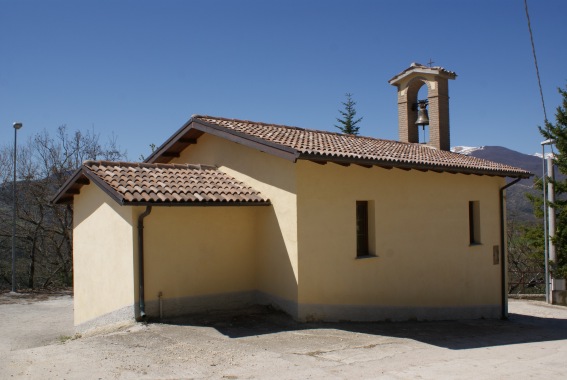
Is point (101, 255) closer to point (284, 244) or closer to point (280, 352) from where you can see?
point (284, 244)

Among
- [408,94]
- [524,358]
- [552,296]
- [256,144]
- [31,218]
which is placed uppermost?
[408,94]

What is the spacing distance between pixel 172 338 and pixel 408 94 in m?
10.9

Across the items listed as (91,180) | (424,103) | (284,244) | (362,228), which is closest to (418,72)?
(424,103)

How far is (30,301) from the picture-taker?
54.7ft

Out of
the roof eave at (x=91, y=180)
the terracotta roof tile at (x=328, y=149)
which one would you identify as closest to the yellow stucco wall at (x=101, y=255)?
the roof eave at (x=91, y=180)

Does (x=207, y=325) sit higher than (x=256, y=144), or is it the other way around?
(x=256, y=144)

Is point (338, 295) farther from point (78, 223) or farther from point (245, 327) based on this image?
point (78, 223)

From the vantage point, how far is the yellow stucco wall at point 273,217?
9.33 meters

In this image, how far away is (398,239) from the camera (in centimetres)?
1110

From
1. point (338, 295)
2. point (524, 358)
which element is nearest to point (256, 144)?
point (338, 295)

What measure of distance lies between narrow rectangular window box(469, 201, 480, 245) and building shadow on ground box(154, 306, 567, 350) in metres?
2.82

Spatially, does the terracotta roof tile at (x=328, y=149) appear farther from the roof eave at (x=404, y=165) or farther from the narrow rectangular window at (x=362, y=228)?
the narrow rectangular window at (x=362, y=228)

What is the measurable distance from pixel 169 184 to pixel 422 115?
31.0ft

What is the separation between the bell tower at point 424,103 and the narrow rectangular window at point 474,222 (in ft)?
8.77
